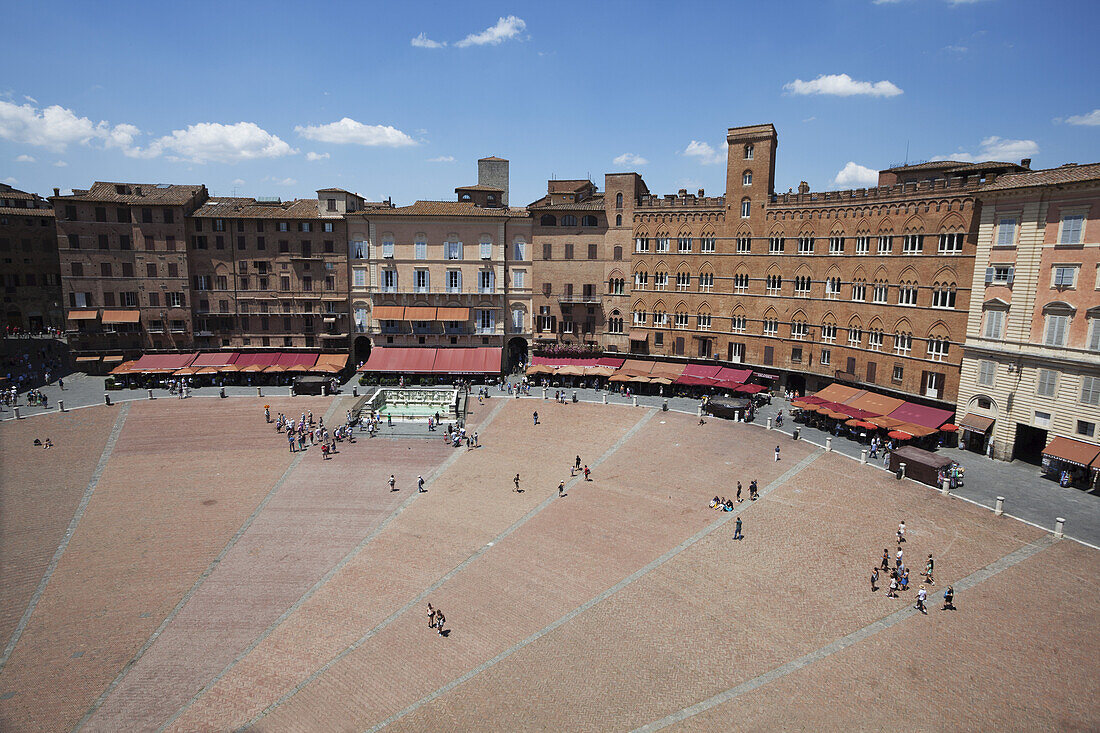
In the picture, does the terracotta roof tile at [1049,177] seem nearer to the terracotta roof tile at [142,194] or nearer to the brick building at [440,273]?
the brick building at [440,273]

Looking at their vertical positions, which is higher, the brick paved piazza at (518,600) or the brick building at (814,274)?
the brick building at (814,274)

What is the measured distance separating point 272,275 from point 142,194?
1569 centimetres

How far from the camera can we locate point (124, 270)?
60.5 meters

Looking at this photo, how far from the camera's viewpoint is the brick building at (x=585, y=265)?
2382 inches

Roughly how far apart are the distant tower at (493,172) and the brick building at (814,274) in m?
16.7

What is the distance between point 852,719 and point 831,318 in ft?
123

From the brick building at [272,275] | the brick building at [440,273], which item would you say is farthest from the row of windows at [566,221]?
the brick building at [272,275]

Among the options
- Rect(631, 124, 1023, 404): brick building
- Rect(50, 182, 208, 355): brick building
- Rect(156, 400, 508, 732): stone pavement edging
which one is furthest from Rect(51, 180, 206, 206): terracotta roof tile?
Rect(631, 124, 1023, 404): brick building

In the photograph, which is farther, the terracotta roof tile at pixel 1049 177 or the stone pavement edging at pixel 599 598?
the terracotta roof tile at pixel 1049 177

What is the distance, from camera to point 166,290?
201ft

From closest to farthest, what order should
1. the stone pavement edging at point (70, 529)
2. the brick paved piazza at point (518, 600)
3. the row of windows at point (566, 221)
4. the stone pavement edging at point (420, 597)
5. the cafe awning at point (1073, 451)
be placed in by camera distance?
the brick paved piazza at point (518, 600)
the stone pavement edging at point (420, 597)
the stone pavement edging at point (70, 529)
the cafe awning at point (1073, 451)
the row of windows at point (566, 221)

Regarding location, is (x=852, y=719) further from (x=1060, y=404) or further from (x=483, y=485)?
(x=1060, y=404)

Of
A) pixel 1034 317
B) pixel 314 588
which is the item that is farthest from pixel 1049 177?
pixel 314 588

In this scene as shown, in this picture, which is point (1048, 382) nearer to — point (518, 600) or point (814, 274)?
point (814, 274)
